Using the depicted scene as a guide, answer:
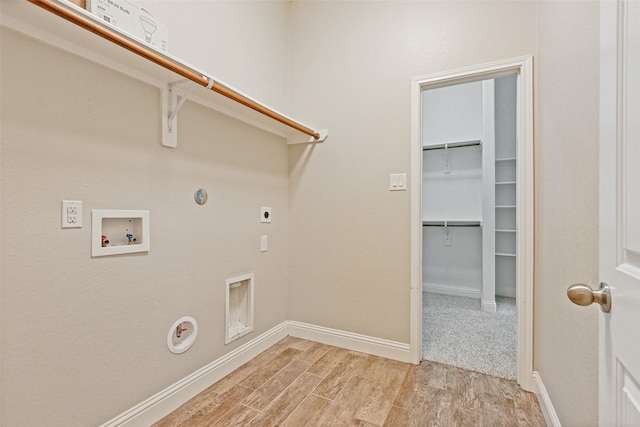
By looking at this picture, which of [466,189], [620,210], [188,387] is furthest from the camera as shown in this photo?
[466,189]

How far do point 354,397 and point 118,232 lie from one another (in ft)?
4.90

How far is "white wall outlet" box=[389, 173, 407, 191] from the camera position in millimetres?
2096

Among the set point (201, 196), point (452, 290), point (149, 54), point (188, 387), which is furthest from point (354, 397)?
point (452, 290)

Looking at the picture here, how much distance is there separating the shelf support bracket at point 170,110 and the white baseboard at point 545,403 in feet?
7.36

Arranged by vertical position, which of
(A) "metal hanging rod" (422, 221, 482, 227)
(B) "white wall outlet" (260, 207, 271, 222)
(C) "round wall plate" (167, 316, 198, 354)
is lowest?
(C) "round wall plate" (167, 316, 198, 354)

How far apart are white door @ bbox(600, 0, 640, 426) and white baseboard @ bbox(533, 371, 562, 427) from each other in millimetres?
1030

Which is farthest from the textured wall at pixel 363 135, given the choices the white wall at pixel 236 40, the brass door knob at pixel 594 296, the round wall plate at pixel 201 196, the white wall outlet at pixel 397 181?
the brass door knob at pixel 594 296

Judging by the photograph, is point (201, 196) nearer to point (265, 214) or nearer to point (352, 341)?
point (265, 214)

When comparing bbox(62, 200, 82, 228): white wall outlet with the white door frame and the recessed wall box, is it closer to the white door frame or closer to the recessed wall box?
Answer: the recessed wall box

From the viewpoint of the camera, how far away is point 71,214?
118 centimetres

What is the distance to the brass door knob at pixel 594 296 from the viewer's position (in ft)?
1.88

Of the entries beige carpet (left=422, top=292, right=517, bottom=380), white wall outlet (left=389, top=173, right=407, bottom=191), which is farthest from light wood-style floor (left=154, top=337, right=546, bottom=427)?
white wall outlet (left=389, top=173, right=407, bottom=191)

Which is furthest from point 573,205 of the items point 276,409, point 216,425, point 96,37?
point 96,37

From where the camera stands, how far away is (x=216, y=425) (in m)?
1.45
